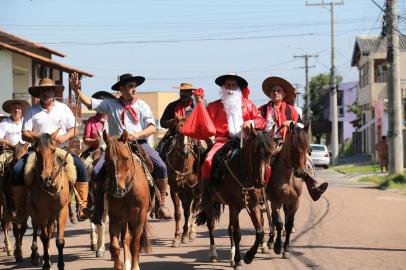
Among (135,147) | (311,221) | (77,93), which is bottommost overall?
(311,221)

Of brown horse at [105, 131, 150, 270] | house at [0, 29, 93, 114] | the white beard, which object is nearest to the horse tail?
brown horse at [105, 131, 150, 270]

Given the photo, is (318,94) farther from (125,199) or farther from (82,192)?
(125,199)

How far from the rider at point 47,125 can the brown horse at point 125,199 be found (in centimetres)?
171

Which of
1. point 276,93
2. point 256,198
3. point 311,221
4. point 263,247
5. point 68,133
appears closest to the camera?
point 256,198

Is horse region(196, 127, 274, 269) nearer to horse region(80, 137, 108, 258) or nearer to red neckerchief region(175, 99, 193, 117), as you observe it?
horse region(80, 137, 108, 258)

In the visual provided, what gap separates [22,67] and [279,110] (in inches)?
1191

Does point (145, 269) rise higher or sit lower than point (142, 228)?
lower

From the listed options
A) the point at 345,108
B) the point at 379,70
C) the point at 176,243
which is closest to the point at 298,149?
the point at 176,243

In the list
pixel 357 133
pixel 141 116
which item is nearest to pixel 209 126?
pixel 141 116

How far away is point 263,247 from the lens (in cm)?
1202

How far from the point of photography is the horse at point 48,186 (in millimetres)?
10016

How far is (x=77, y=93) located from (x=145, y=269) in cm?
276

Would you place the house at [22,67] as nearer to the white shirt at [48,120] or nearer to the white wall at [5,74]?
the white wall at [5,74]

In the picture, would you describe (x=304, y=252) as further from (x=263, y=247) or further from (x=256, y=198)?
(x=256, y=198)
